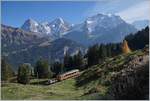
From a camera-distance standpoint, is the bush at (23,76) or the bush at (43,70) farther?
the bush at (43,70)

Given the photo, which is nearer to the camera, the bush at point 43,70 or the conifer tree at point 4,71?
the conifer tree at point 4,71

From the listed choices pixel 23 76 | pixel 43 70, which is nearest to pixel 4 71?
pixel 23 76

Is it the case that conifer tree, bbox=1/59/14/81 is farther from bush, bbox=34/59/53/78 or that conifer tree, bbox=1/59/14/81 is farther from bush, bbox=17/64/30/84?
bush, bbox=34/59/53/78

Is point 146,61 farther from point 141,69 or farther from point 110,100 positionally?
point 110,100

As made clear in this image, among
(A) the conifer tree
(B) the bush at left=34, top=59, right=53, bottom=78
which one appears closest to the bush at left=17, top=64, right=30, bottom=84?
(A) the conifer tree

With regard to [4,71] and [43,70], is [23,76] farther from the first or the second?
[43,70]

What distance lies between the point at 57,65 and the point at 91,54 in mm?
18682

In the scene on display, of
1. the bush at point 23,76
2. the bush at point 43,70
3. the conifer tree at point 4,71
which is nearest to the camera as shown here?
the conifer tree at point 4,71

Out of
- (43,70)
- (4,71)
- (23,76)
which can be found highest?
(4,71)

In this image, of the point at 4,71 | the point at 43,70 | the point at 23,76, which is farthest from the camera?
the point at 43,70

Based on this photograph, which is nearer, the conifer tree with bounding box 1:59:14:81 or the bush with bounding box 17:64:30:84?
the conifer tree with bounding box 1:59:14:81

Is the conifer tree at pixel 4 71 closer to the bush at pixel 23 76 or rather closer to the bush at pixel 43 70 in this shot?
A: the bush at pixel 23 76

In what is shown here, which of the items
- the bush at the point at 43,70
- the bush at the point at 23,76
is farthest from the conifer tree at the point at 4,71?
the bush at the point at 43,70

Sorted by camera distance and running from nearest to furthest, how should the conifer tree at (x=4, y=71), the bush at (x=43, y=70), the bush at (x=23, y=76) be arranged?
the conifer tree at (x=4, y=71), the bush at (x=23, y=76), the bush at (x=43, y=70)
